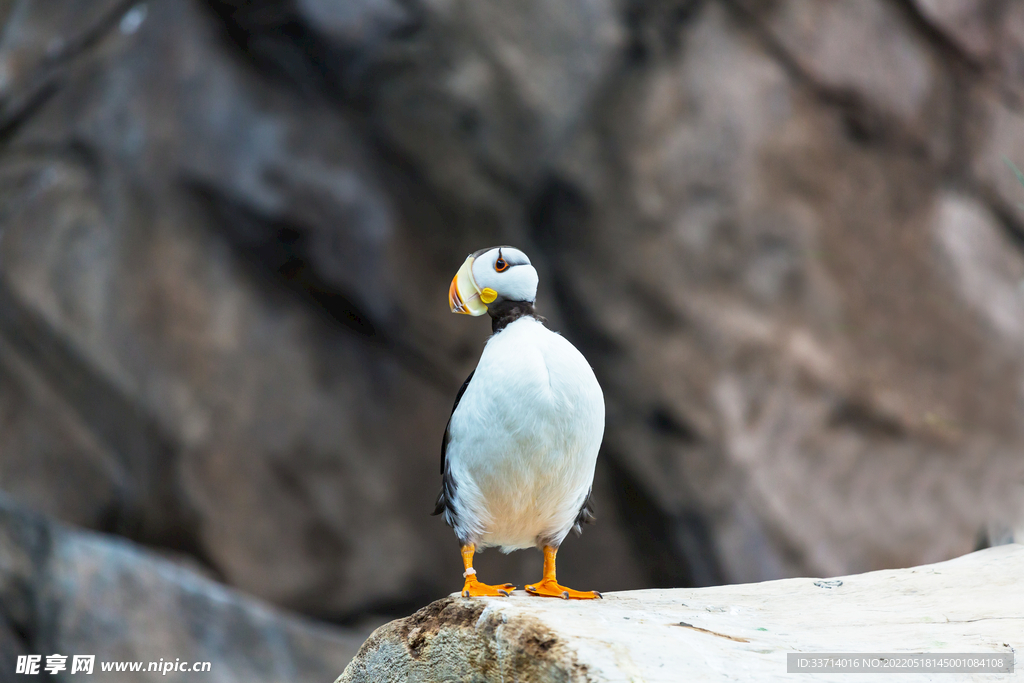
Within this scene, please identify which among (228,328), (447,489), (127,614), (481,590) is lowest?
(481,590)

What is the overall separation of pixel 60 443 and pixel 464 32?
121 inches

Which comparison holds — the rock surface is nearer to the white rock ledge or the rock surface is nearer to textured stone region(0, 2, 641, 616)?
textured stone region(0, 2, 641, 616)

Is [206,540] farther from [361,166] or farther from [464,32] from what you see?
[464,32]

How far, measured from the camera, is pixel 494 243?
15.2ft

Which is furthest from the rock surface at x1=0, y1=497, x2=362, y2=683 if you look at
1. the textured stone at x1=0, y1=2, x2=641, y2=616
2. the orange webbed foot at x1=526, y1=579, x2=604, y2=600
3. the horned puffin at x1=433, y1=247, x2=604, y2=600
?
the orange webbed foot at x1=526, y1=579, x2=604, y2=600

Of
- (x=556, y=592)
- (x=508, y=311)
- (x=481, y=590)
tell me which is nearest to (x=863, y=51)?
(x=508, y=311)

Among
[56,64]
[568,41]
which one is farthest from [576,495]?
[56,64]

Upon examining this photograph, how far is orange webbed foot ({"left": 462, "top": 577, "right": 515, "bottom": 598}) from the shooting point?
1827mm

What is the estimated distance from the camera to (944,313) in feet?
15.1

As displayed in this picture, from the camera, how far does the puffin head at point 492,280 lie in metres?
2.04

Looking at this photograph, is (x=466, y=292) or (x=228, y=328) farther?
(x=228, y=328)

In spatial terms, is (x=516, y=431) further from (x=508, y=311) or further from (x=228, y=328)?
(x=228, y=328)

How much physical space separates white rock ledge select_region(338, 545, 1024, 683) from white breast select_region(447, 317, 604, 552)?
0.68 ft

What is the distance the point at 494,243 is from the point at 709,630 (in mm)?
3186
